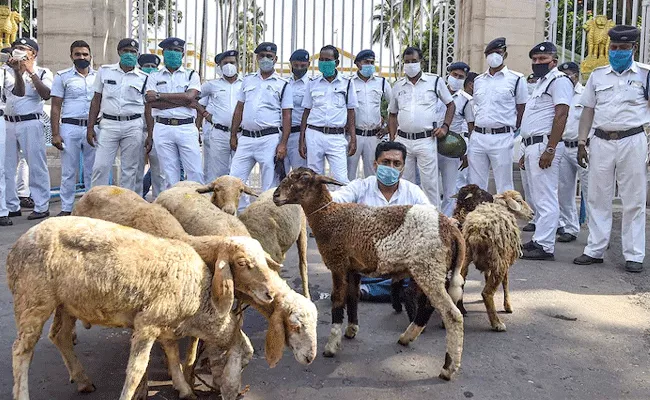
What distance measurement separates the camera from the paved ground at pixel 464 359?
13.6ft

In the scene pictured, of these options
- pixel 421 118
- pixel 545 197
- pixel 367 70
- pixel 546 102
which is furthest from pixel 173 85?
pixel 545 197

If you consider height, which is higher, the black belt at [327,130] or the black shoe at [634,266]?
the black belt at [327,130]

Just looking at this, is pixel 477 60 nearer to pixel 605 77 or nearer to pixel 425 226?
pixel 605 77

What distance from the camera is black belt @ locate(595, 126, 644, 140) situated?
23.9ft

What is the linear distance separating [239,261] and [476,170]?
5.96 meters

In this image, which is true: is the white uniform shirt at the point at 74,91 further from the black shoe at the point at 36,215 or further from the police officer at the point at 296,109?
the police officer at the point at 296,109

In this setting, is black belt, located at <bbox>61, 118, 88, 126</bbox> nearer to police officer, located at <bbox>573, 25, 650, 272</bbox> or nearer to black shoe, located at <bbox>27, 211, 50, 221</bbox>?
black shoe, located at <bbox>27, 211, 50, 221</bbox>

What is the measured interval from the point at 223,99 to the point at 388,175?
4849 mm

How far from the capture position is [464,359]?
4.71 metres

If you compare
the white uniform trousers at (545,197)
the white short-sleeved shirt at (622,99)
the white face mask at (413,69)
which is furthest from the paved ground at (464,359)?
the white face mask at (413,69)

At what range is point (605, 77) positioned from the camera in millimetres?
7473

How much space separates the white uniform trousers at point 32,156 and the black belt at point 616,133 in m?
7.81

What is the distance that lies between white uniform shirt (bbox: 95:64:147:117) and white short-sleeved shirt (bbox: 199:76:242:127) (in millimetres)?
1084

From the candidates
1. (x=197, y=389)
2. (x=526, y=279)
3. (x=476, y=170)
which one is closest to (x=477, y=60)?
(x=476, y=170)
